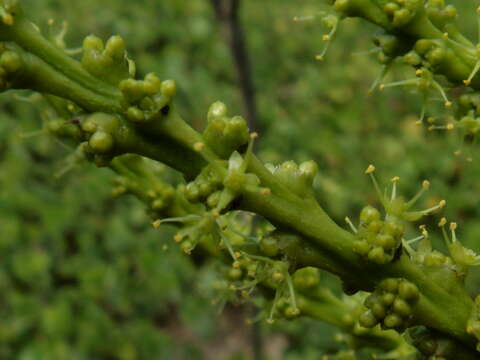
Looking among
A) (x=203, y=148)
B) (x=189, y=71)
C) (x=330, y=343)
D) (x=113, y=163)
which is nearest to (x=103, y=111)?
(x=203, y=148)

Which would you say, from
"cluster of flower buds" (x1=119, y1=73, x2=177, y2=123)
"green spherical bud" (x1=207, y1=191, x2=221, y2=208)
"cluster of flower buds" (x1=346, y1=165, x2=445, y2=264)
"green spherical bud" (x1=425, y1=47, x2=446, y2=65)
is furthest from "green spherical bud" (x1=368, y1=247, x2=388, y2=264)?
"green spherical bud" (x1=425, y1=47, x2=446, y2=65)

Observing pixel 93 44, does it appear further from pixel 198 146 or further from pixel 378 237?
pixel 378 237

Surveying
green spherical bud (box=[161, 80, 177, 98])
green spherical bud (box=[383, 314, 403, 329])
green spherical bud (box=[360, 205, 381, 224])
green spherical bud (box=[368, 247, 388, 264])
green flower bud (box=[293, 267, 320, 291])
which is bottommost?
green flower bud (box=[293, 267, 320, 291])

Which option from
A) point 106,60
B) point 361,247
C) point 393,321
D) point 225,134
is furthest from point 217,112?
point 393,321

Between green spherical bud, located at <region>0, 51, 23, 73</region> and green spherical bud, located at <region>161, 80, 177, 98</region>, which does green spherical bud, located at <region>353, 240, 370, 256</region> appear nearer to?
Result: green spherical bud, located at <region>161, 80, 177, 98</region>

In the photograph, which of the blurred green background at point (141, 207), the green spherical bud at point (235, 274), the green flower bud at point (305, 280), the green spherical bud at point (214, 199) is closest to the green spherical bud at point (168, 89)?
the green spherical bud at point (214, 199)

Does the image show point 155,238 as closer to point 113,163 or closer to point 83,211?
point 83,211
